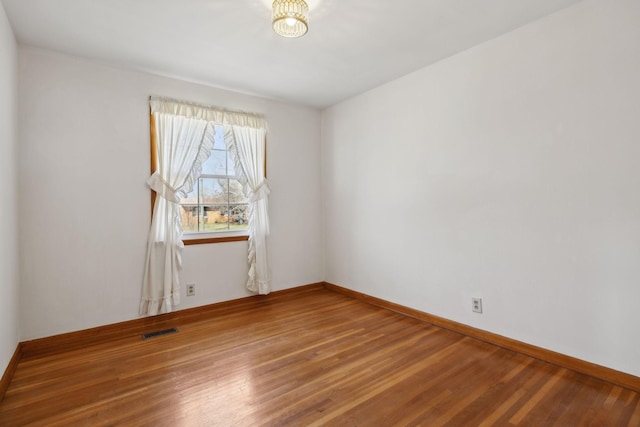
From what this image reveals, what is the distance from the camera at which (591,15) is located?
7.08 feet

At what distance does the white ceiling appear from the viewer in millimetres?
2186

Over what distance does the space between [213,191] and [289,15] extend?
220 cm

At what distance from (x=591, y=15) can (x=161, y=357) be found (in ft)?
13.4

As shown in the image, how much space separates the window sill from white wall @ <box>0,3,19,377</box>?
1348mm

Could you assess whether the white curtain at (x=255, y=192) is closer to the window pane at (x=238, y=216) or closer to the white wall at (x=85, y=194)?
the window pane at (x=238, y=216)

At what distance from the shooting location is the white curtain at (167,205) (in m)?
3.12

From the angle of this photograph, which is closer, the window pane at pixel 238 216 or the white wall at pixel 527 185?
the white wall at pixel 527 185

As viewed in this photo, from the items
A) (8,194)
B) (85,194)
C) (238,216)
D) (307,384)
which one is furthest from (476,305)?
(8,194)

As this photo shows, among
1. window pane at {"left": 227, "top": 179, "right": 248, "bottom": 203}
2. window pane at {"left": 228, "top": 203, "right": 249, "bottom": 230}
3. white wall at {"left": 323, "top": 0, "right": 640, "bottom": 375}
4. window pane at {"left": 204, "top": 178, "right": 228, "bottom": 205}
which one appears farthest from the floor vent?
white wall at {"left": 323, "top": 0, "right": 640, "bottom": 375}

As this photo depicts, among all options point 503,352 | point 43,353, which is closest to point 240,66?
point 43,353

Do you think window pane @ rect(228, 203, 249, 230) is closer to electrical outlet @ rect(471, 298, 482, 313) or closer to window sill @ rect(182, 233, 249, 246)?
window sill @ rect(182, 233, 249, 246)

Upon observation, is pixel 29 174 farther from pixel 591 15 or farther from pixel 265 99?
pixel 591 15

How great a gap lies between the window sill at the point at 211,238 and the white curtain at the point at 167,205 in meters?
0.12

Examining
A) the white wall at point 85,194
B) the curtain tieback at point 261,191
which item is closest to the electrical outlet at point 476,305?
the curtain tieback at point 261,191
